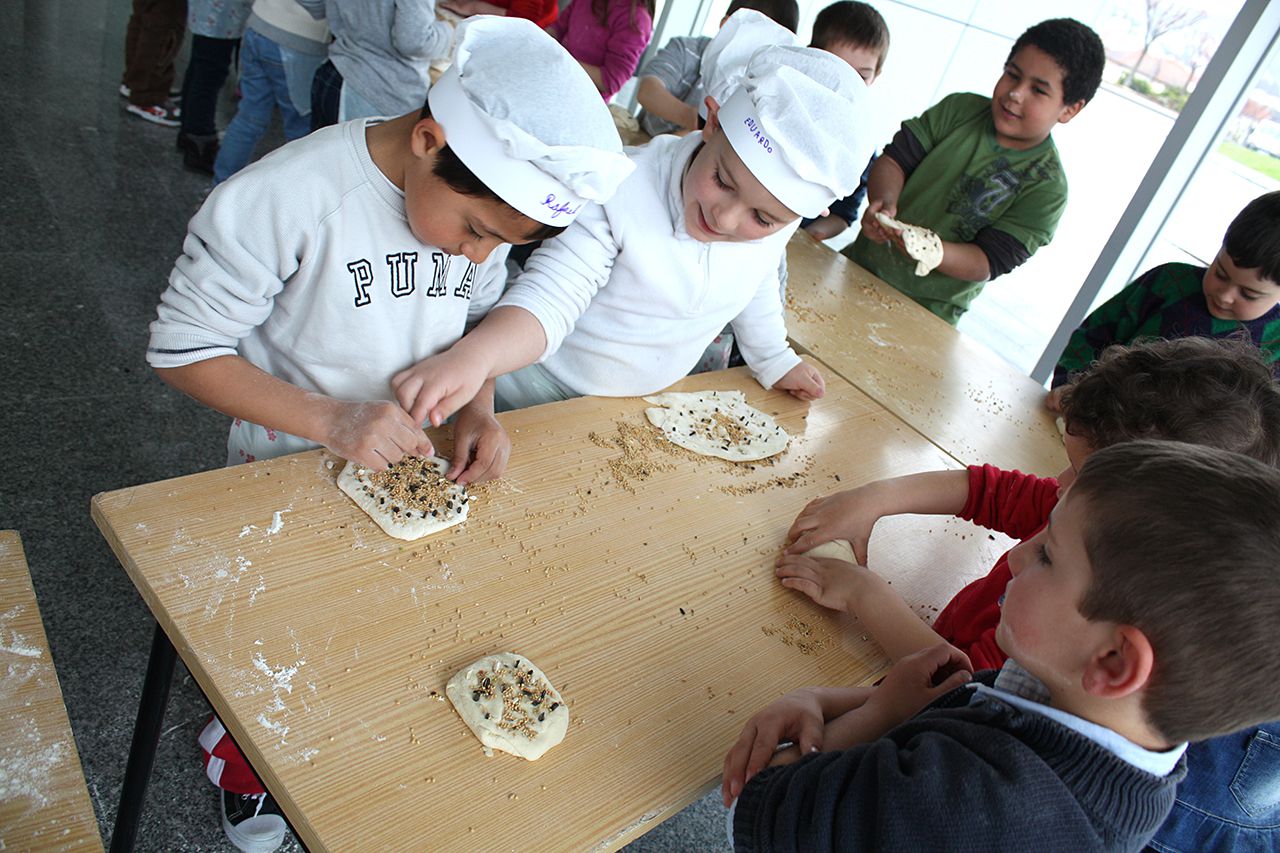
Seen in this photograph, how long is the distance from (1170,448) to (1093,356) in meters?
1.84

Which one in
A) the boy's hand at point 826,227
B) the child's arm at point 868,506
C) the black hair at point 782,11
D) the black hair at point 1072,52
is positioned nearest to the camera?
the child's arm at point 868,506

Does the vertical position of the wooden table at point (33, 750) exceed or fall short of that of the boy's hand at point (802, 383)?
it falls short

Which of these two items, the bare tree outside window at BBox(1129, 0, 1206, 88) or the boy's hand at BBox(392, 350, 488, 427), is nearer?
the boy's hand at BBox(392, 350, 488, 427)

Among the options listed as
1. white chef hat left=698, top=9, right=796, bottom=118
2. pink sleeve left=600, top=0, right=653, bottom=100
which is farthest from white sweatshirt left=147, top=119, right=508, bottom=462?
pink sleeve left=600, top=0, right=653, bottom=100

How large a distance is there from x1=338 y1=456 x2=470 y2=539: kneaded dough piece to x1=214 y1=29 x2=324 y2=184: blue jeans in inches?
105

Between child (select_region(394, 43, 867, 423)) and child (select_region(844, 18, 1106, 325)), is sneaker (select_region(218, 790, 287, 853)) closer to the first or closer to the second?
child (select_region(394, 43, 867, 423))

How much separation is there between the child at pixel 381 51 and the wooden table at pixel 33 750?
7.04ft

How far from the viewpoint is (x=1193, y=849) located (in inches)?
44.1

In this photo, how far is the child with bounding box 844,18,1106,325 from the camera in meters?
2.44

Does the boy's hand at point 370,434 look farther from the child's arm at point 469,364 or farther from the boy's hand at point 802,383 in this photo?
the boy's hand at point 802,383

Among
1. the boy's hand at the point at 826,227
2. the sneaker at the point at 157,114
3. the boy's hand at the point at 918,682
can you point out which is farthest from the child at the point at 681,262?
the sneaker at the point at 157,114

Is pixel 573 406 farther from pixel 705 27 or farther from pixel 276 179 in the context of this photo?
pixel 705 27

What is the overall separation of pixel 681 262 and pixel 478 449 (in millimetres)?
557

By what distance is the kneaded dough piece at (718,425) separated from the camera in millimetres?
1562
